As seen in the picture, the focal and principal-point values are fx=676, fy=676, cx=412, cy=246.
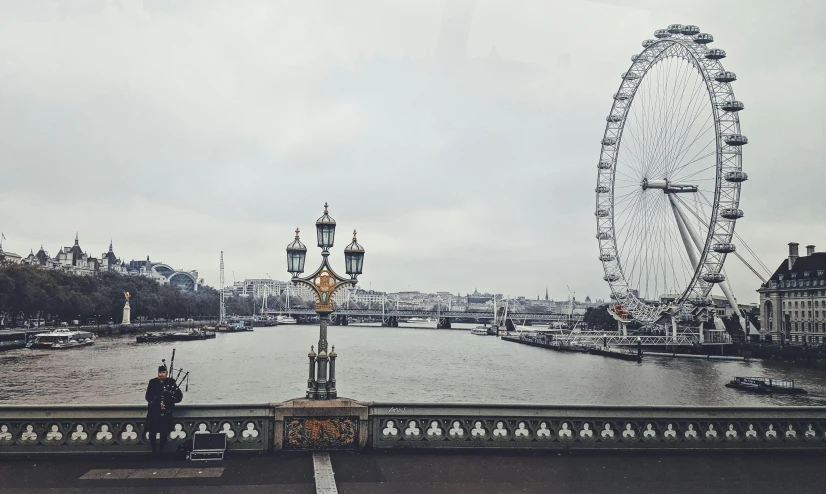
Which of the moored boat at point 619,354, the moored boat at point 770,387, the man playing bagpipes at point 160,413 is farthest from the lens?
the moored boat at point 619,354

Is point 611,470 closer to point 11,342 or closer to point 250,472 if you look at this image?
point 250,472

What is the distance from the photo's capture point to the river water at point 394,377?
144 feet

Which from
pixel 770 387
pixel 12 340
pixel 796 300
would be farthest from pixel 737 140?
pixel 12 340

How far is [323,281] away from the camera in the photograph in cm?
1368

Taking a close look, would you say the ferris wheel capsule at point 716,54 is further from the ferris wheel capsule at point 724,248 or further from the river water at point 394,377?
the river water at point 394,377

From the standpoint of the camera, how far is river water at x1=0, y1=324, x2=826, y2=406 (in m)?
43.9

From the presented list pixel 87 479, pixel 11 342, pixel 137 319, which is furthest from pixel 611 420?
pixel 137 319

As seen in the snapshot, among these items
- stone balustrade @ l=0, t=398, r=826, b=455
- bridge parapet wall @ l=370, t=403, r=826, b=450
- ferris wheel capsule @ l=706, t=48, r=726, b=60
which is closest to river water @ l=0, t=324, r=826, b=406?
bridge parapet wall @ l=370, t=403, r=826, b=450

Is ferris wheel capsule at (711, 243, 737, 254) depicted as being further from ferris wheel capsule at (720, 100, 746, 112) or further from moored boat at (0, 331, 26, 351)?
moored boat at (0, 331, 26, 351)

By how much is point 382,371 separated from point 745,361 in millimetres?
49660

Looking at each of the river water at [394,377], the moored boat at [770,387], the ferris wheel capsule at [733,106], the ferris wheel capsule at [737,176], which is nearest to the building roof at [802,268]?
the river water at [394,377]

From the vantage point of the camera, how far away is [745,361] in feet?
275

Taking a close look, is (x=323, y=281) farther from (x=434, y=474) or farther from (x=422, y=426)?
(x=434, y=474)

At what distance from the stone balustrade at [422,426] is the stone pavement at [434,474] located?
0.23 metres
